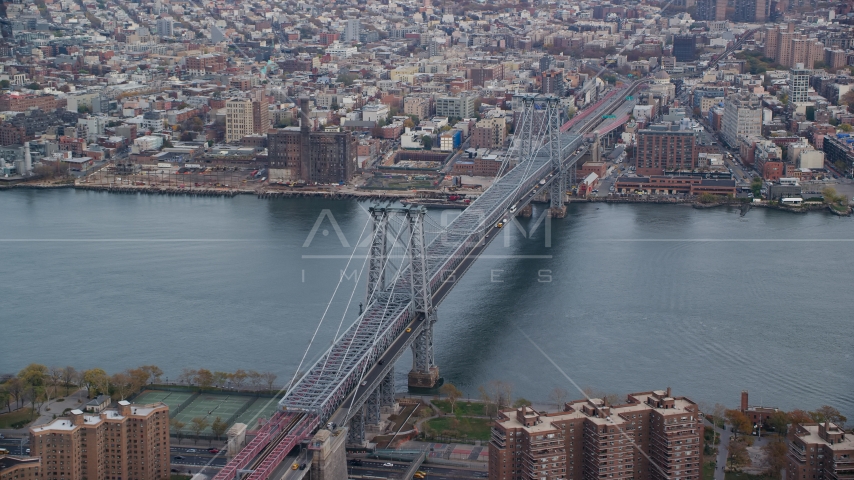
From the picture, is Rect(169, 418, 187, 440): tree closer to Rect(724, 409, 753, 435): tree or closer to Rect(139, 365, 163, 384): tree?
Rect(139, 365, 163, 384): tree

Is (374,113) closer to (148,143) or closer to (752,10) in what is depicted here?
(148,143)

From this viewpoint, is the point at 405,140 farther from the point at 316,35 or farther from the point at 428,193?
the point at 316,35

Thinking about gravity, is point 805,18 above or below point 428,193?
above

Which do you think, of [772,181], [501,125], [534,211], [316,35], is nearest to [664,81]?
[501,125]

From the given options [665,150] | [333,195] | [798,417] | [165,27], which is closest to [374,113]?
[333,195]

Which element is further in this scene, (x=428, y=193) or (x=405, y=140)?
(x=405, y=140)
